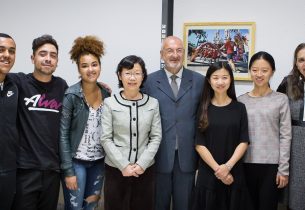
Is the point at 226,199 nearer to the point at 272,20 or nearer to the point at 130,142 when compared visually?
the point at 130,142

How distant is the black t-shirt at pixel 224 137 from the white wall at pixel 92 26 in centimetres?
146

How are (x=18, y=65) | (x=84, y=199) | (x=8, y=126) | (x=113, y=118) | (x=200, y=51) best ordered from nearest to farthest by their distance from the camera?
(x=8, y=126)
(x=113, y=118)
(x=84, y=199)
(x=200, y=51)
(x=18, y=65)

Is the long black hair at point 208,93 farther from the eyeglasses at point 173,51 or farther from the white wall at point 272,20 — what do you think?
the white wall at point 272,20

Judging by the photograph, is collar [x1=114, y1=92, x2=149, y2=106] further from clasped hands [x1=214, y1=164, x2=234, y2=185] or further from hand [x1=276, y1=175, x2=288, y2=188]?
hand [x1=276, y1=175, x2=288, y2=188]

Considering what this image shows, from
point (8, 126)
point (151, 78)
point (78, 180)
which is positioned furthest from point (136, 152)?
point (8, 126)

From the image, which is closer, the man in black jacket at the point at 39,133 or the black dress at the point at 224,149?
the man in black jacket at the point at 39,133

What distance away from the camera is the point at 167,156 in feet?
7.39

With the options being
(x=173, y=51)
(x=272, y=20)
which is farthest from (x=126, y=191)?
(x=272, y=20)

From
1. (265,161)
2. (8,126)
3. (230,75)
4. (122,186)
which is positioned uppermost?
(230,75)

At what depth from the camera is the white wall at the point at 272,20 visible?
124 inches

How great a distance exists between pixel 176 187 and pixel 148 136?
18.0 inches

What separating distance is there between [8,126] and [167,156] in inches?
41.8

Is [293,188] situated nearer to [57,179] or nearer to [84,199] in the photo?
[84,199]

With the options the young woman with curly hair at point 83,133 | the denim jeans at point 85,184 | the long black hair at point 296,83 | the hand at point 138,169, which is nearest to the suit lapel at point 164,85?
the young woman with curly hair at point 83,133
